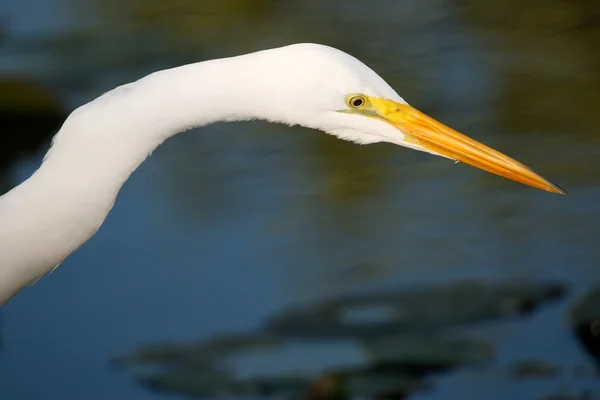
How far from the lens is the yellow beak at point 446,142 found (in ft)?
7.95

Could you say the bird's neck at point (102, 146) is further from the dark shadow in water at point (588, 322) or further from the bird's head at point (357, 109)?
the dark shadow in water at point (588, 322)

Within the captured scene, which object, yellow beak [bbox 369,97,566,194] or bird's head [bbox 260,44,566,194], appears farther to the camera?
yellow beak [bbox 369,97,566,194]

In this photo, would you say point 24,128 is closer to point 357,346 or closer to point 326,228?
point 326,228

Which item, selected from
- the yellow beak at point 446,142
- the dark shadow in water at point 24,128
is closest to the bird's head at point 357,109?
the yellow beak at point 446,142

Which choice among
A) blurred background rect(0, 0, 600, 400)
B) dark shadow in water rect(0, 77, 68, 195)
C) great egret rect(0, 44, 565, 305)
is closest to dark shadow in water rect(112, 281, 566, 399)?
blurred background rect(0, 0, 600, 400)

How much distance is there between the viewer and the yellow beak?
242cm

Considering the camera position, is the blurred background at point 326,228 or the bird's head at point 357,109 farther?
the blurred background at point 326,228

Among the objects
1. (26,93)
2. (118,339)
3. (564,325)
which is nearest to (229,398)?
(118,339)

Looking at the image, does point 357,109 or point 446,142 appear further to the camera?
point 446,142

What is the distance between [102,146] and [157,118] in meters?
0.13

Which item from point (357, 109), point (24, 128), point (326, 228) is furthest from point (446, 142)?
point (24, 128)

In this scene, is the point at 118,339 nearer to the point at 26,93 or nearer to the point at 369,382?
the point at 369,382

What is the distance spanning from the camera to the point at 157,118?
2.18m

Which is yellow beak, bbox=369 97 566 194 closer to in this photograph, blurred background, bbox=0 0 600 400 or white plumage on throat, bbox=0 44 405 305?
white plumage on throat, bbox=0 44 405 305
